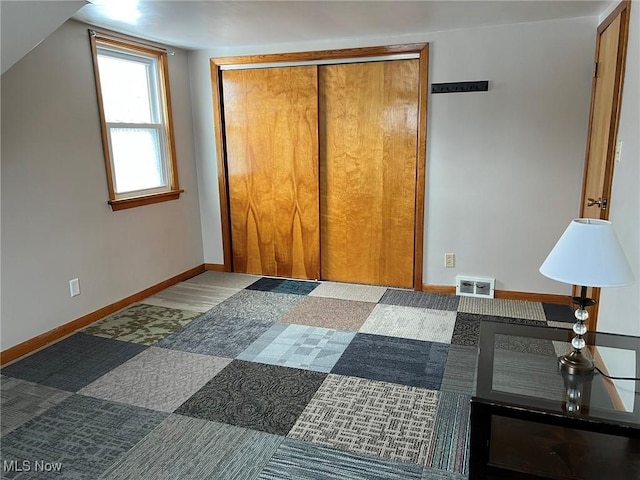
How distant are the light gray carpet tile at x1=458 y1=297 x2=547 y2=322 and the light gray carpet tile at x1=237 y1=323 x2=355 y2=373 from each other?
3.66 feet

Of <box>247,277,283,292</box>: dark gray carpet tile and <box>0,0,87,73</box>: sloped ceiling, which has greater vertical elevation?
<box>0,0,87,73</box>: sloped ceiling

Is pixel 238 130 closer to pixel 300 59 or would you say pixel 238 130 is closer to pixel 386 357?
pixel 300 59

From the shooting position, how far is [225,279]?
4539 millimetres

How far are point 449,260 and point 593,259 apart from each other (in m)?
2.51

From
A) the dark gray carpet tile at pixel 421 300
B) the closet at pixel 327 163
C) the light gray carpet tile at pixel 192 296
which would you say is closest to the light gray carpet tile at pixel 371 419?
the dark gray carpet tile at pixel 421 300

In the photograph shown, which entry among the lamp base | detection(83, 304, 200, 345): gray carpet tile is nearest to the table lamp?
the lamp base

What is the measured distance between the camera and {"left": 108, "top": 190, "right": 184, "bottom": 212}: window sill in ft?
11.9

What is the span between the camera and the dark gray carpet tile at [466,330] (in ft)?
10.0

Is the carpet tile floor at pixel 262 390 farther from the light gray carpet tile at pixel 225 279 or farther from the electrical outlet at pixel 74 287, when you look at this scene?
the light gray carpet tile at pixel 225 279

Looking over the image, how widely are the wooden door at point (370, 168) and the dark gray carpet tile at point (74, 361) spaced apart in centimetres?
205

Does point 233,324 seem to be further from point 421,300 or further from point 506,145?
point 506,145

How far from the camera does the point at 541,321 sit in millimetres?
3346

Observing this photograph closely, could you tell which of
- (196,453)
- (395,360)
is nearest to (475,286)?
(395,360)

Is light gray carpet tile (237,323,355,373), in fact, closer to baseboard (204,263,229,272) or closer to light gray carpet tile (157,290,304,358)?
light gray carpet tile (157,290,304,358)
